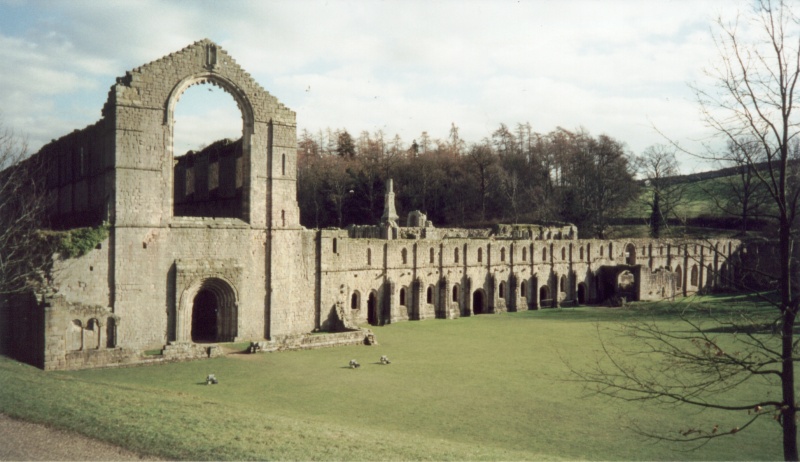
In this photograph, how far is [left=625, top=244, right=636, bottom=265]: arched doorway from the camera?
50.9m

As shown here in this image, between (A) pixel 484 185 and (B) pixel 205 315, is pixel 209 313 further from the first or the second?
(A) pixel 484 185

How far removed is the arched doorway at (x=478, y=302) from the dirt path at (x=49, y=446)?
3160 centimetres

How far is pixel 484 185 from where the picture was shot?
70062mm

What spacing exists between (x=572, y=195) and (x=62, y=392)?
193 ft

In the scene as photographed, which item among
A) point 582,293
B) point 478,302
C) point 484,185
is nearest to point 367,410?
point 478,302

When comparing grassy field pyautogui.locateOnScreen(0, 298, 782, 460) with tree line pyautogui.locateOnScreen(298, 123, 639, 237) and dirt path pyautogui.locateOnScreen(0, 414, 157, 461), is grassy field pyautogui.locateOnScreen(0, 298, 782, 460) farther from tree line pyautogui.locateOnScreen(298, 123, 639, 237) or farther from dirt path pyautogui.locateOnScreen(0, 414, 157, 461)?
tree line pyautogui.locateOnScreen(298, 123, 639, 237)

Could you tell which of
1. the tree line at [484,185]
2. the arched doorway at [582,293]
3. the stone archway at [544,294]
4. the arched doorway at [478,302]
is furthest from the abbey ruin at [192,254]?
the tree line at [484,185]

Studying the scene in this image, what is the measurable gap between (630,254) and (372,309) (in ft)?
90.7

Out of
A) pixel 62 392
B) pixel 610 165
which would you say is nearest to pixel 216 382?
pixel 62 392

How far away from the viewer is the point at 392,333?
29.5 metres

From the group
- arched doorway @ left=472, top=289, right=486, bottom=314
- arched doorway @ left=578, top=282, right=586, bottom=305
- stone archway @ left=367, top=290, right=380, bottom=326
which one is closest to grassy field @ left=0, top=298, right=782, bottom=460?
stone archway @ left=367, top=290, right=380, bottom=326

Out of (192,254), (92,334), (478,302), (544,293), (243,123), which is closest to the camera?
(92,334)

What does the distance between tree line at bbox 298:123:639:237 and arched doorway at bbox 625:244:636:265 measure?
37.1 feet

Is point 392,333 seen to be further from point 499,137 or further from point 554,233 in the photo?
point 499,137
